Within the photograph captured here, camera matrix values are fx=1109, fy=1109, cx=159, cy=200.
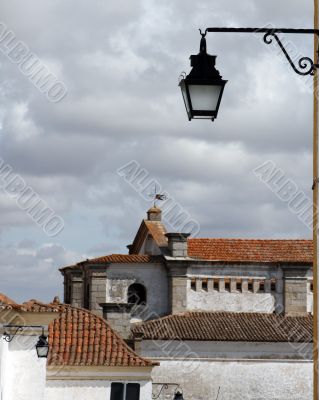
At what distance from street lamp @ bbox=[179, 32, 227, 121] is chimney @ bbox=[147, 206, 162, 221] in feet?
124

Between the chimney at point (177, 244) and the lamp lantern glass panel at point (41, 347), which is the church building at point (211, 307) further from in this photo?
the lamp lantern glass panel at point (41, 347)

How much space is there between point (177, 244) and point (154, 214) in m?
4.04

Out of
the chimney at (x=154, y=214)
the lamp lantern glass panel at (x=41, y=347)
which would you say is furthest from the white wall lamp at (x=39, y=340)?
the chimney at (x=154, y=214)

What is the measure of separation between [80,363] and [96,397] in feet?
3.32

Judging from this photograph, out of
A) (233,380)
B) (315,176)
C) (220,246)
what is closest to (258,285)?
Answer: (220,246)

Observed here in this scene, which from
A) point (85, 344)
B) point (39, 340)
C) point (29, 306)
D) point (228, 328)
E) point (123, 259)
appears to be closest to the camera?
point (39, 340)

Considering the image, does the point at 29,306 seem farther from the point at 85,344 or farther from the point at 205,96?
the point at 205,96

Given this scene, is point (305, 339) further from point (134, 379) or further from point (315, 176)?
point (315, 176)

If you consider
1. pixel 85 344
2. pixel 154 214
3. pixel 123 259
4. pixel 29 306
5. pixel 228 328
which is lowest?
pixel 29 306

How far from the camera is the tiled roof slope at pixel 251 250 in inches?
1671

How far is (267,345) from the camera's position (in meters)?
38.6

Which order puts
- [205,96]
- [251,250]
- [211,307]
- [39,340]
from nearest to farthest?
[205,96] < [39,340] < [211,307] < [251,250]

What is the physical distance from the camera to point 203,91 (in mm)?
8164

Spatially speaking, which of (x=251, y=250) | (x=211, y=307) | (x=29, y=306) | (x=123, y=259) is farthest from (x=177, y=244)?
(x=29, y=306)
